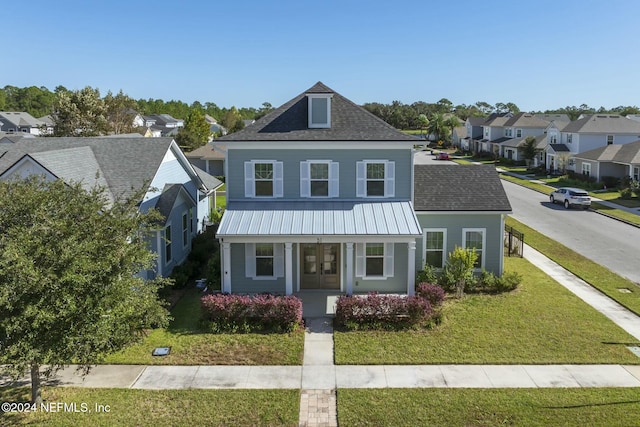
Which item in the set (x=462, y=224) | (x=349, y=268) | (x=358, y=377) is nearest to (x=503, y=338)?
(x=358, y=377)

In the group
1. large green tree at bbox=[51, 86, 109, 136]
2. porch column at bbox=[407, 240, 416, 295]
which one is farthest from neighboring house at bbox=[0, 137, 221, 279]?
large green tree at bbox=[51, 86, 109, 136]

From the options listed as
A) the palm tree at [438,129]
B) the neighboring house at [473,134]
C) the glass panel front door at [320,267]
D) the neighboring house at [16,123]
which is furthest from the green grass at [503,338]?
the neighboring house at [16,123]

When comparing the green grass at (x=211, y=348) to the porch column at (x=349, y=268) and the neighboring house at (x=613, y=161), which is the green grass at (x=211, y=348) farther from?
the neighboring house at (x=613, y=161)

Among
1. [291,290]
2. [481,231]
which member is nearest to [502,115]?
[481,231]

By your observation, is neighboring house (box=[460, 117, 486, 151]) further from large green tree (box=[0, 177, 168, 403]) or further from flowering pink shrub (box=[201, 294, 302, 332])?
large green tree (box=[0, 177, 168, 403])

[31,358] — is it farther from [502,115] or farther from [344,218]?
[502,115]

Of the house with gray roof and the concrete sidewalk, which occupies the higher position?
the house with gray roof

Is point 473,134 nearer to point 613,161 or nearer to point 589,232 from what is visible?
point 613,161
